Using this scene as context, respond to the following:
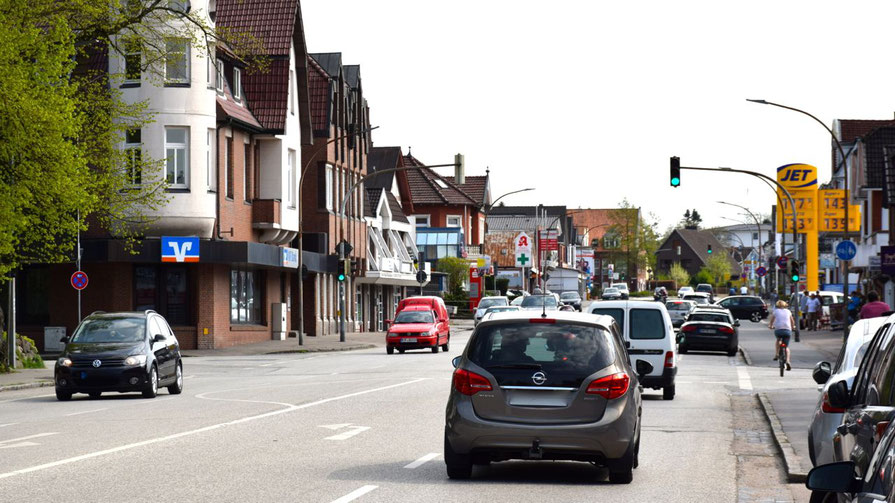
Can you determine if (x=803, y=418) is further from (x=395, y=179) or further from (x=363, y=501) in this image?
(x=395, y=179)

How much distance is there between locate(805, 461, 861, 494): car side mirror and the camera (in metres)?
4.62

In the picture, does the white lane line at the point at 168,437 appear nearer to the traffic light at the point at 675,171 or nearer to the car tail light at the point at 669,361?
the car tail light at the point at 669,361

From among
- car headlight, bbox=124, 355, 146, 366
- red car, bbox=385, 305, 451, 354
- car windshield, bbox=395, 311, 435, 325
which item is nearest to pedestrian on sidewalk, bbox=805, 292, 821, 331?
red car, bbox=385, 305, 451, 354

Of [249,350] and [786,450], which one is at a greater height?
[786,450]

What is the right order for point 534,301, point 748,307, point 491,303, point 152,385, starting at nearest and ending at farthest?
1. point 152,385
2. point 491,303
3. point 534,301
4. point 748,307

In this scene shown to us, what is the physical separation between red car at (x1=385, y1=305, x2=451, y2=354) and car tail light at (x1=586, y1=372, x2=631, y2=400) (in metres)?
30.9

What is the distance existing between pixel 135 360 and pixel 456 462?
12.7 m

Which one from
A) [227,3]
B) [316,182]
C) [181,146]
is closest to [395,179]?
[316,182]

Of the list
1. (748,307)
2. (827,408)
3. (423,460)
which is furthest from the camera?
(748,307)

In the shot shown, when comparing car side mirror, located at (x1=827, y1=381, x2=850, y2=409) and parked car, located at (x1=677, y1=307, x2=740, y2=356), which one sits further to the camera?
parked car, located at (x1=677, y1=307, x2=740, y2=356)

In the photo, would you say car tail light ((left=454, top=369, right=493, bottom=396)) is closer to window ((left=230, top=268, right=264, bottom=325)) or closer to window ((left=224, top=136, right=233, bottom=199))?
window ((left=224, top=136, right=233, bottom=199))

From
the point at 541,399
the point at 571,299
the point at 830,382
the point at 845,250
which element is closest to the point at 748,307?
the point at 571,299

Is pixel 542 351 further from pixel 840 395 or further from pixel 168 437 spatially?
pixel 168 437

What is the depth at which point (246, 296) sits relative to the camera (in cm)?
5016
